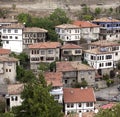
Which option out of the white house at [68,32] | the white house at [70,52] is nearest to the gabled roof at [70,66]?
the white house at [70,52]

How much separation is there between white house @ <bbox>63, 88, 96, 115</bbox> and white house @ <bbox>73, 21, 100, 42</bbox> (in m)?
11.5

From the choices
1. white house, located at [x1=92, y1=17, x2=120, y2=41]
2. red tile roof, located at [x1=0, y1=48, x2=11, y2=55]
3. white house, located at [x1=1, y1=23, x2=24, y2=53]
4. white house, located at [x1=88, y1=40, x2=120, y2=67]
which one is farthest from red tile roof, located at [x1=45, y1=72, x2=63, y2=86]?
white house, located at [x1=92, y1=17, x2=120, y2=41]

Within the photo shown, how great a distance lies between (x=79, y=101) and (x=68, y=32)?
1105 cm

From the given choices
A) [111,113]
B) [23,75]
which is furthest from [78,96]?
[111,113]

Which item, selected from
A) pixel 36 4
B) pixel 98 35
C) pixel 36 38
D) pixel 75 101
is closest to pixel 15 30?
pixel 36 38

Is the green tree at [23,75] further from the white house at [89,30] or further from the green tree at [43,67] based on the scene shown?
the white house at [89,30]

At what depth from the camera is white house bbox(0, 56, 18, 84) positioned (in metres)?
29.3

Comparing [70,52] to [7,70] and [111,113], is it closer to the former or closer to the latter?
[7,70]

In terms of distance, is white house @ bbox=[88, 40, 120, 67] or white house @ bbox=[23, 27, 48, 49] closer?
white house @ bbox=[88, 40, 120, 67]

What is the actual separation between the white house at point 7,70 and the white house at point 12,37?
516 cm

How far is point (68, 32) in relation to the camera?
121ft

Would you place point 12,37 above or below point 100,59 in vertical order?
above

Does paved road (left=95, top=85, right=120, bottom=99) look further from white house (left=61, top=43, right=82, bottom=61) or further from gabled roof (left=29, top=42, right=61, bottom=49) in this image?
gabled roof (left=29, top=42, right=61, bottom=49)

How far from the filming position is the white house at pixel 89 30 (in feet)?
125
